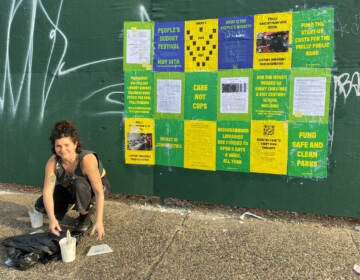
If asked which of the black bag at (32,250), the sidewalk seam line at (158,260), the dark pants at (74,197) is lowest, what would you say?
the sidewalk seam line at (158,260)

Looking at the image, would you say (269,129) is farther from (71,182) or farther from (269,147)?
(71,182)

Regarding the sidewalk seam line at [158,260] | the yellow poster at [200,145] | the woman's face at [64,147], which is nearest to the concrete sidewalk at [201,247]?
the sidewalk seam line at [158,260]

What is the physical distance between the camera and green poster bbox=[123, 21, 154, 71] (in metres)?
3.88

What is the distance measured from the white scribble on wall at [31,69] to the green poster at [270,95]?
4.69 feet

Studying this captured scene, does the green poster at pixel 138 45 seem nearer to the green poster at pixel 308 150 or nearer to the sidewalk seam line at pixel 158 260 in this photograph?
the green poster at pixel 308 150

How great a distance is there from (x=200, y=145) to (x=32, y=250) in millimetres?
1816

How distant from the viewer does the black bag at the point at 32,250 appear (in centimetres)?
282

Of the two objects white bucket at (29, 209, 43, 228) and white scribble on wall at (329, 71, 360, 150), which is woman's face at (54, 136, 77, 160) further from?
white scribble on wall at (329, 71, 360, 150)

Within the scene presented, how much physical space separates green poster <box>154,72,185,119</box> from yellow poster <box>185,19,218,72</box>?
18 centimetres

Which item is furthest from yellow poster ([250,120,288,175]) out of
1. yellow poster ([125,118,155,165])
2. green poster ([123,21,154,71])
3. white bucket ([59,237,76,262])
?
white bucket ([59,237,76,262])

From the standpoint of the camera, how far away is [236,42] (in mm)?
3596

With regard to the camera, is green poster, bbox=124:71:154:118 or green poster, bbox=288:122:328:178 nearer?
green poster, bbox=288:122:328:178

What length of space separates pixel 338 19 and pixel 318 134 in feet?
3.35

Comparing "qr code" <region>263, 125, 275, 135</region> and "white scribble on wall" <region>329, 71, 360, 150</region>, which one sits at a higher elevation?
"white scribble on wall" <region>329, 71, 360, 150</region>
